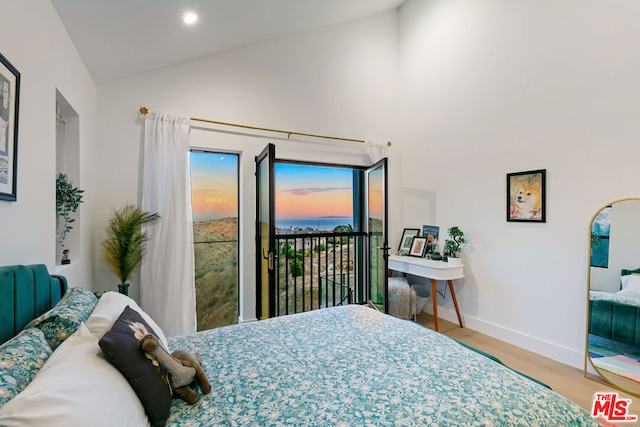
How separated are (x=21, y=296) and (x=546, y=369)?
3.59 meters

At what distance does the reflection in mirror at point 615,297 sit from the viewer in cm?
231

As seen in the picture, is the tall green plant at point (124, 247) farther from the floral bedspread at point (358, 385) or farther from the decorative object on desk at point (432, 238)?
the decorative object on desk at point (432, 238)

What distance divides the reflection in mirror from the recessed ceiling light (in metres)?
3.57

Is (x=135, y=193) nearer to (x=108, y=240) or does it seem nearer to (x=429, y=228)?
(x=108, y=240)

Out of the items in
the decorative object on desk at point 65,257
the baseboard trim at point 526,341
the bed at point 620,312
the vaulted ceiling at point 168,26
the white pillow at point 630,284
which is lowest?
the baseboard trim at point 526,341

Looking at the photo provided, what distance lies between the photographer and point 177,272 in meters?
3.00

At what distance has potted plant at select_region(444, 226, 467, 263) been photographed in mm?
3567

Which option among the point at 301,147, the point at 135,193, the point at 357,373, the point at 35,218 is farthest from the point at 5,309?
the point at 301,147

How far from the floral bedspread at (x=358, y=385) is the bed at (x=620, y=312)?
5.65 ft

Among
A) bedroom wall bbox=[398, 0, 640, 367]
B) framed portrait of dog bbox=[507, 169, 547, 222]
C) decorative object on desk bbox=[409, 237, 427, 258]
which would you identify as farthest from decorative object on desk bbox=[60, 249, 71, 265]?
framed portrait of dog bbox=[507, 169, 547, 222]

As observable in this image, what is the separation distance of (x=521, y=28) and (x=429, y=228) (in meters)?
2.31

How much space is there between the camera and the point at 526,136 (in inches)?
119

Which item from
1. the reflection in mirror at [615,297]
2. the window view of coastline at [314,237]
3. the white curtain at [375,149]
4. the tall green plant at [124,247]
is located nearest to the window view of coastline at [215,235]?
the window view of coastline at [314,237]

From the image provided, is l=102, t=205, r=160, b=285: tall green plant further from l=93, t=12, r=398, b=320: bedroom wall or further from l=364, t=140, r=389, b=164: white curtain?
l=364, t=140, r=389, b=164: white curtain
